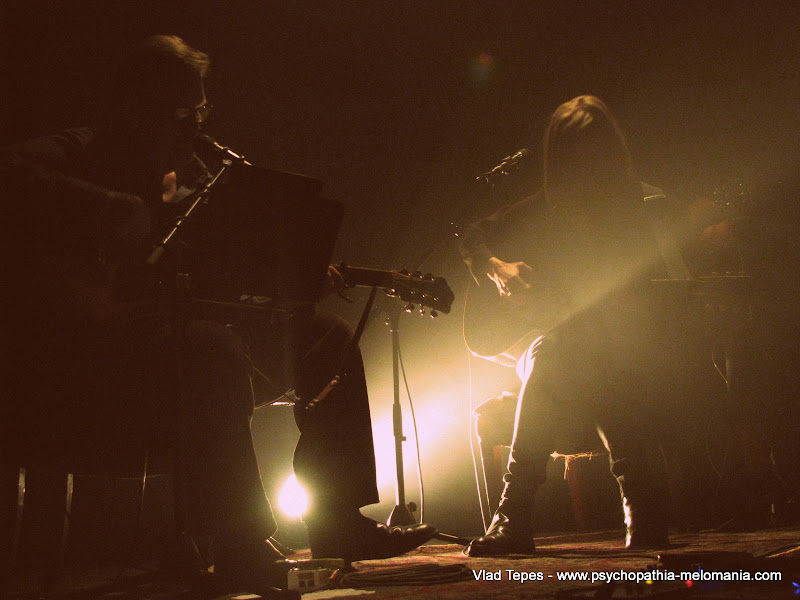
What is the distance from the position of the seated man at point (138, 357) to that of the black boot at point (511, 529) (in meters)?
0.28

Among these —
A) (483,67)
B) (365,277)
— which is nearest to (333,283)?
(365,277)

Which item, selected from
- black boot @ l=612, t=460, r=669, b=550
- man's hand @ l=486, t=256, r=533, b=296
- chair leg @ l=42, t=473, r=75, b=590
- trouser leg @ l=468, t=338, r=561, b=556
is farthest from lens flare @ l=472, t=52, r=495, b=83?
chair leg @ l=42, t=473, r=75, b=590

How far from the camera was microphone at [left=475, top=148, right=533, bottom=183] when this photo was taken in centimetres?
265

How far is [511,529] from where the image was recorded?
6.31 ft

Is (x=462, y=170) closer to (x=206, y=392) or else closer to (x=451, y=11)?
(x=451, y=11)

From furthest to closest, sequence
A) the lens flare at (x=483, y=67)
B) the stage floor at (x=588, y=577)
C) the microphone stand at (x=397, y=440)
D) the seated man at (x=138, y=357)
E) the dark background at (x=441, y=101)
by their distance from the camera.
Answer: the lens flare at (x=483, y=67)
the dark background at (x=441, y=101)
the microphone stand at (x=397, y=440)
the seated man at (x=138, y=357)
the stage floor at (x=588, y=577)

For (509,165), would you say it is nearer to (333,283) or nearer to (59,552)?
(333,283)

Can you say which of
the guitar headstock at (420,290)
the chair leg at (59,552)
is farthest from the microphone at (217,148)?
the chair leg at (59,552)

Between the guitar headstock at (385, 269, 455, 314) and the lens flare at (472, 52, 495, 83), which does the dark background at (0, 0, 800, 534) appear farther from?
the guitar headstock at (385, 269, 455, 314)

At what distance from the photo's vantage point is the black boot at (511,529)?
6.22 ft

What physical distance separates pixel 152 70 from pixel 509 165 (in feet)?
4.97

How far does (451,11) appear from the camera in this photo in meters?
3.90

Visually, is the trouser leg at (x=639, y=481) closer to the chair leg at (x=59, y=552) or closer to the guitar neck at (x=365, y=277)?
the guitar neck at (x=365, y=277)

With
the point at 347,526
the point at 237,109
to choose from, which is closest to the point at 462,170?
the point at 237,109
